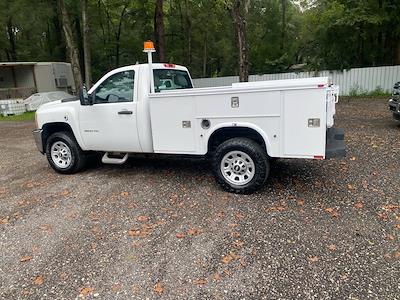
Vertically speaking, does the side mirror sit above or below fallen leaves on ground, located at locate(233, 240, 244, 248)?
above

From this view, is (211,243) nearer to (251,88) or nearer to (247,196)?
(247,196)

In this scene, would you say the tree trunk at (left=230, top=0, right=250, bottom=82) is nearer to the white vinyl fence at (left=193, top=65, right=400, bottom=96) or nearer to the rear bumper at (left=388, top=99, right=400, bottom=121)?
the rear bumper at (left=388, top=99, right=400, bottom=121)

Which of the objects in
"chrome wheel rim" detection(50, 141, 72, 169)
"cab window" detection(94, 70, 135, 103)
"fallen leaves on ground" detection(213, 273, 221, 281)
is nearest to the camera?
"fallen leaves on ground" detection(213, 273, 221, 281)

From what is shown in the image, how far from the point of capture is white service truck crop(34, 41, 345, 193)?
433 cm

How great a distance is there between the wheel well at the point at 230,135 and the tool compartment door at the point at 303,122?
46 cm

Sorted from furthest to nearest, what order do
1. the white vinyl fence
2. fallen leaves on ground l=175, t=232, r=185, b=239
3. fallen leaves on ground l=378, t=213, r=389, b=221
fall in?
the white vinyl fence
fallen leaves on ground l=378, t=213, r=389, b=221
fallen leaves on ground l=175, t=232, r=185, b=239

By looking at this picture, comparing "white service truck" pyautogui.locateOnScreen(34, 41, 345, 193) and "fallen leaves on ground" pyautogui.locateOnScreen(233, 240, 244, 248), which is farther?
"white service truck" pyautogui.locateOnScreen(34, 41, 345, 193)

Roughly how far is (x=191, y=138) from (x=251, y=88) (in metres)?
1.21

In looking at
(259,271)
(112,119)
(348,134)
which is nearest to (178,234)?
(259,271)

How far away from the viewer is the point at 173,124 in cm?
512

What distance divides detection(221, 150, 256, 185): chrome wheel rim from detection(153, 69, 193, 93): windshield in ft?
5.92

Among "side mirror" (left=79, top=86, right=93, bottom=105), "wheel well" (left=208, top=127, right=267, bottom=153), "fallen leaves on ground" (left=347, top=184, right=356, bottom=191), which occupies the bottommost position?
"fallen leaves on ground" (left=347, top=184, right=356, bottom=191)

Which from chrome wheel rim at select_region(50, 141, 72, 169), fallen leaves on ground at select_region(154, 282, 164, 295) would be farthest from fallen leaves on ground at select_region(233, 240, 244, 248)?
chrome wheel rim at select_region(50, 141, 72, 169)

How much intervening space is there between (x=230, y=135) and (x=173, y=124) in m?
0.90
